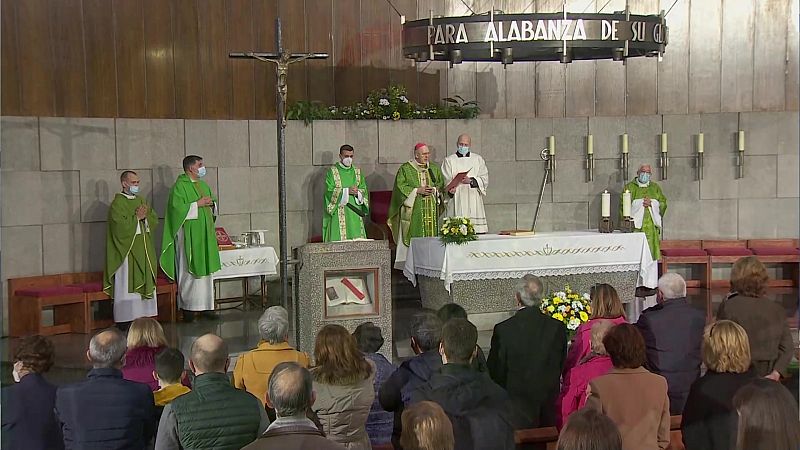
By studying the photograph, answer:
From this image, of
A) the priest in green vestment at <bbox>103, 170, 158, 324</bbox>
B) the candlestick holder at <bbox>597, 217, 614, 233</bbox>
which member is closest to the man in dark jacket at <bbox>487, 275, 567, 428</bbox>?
the candlestick holder at <bbox>597, 217, 614, 233</bbox>

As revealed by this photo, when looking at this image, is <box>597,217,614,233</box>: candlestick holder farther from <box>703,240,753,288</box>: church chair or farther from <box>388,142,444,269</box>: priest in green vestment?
<box>703,240,753,288</box>: church chair

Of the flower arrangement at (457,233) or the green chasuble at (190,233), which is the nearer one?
the flower arrangement at (457,233)

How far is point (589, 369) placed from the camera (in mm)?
4977

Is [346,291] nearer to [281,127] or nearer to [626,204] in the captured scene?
[281,127]

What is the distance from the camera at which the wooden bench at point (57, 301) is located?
10000 millimetres

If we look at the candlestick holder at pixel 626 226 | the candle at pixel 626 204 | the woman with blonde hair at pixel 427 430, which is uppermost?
the candle at pixel 626 204

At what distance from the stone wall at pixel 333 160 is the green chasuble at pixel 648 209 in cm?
69

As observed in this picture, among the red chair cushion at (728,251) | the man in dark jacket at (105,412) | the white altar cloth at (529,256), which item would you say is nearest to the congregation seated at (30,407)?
the man in dark jacket at (105,412)

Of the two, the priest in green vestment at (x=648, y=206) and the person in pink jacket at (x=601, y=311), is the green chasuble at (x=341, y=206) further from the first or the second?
the person in pink jacket at (x=601, y=311)

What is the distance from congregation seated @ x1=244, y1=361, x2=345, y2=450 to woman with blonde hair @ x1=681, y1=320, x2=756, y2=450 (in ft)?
5.99

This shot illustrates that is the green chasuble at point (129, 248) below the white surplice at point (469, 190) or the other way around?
below

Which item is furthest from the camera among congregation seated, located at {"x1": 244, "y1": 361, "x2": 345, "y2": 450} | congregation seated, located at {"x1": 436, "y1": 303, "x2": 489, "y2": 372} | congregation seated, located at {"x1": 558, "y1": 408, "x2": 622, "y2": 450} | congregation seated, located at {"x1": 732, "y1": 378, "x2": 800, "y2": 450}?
congregation seated, located at {"x1": 436, "y1": 303, "x2": 489, "y2": 372}

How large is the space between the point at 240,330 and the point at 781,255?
21.8ft

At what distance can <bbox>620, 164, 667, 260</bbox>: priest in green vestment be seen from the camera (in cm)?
1252
